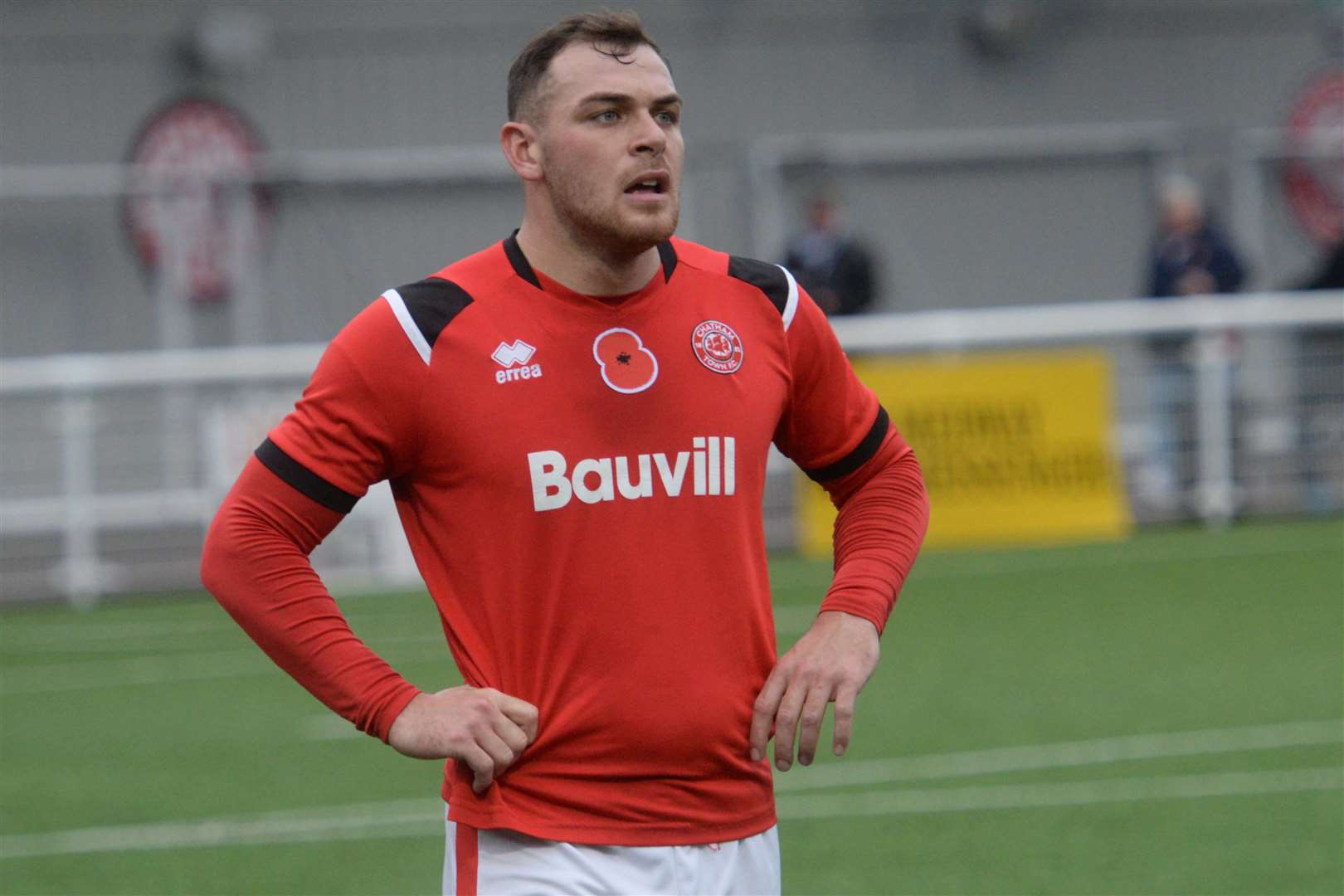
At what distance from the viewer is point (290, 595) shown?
3600mm

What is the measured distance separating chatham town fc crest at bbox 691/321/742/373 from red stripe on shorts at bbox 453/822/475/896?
0.85 metres

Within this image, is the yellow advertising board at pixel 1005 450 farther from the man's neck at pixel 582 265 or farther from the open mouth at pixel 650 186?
the open mouth at pixel 650 186

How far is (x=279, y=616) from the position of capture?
11.8 ft

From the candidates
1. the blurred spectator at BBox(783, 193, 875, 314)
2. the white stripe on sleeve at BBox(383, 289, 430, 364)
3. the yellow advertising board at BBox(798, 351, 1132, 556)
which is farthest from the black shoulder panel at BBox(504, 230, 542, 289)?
the blurred spectator at BBox(783, 193, 875, 314)

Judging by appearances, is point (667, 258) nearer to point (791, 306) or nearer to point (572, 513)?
point (791, 306)

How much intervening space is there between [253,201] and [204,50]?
151cm

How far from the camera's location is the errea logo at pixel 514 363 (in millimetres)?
3643

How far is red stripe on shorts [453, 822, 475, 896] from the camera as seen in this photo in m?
3.68

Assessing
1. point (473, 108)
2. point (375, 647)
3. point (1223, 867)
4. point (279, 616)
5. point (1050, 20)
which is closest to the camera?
point (279, 616)

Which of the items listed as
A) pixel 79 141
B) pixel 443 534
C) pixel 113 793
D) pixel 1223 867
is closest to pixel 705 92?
pixel 79 141

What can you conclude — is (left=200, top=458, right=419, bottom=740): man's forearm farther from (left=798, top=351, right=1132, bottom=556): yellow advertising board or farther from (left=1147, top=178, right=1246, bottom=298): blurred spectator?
(left=1147, top=178, right=1246, bottom=298): blurred spectator

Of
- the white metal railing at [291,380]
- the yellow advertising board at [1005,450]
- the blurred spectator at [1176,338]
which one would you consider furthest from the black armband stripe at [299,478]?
the blurred spectator at [1176,338]

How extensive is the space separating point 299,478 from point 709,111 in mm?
18376

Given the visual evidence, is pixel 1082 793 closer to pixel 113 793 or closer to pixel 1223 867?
pixel 1223 867
